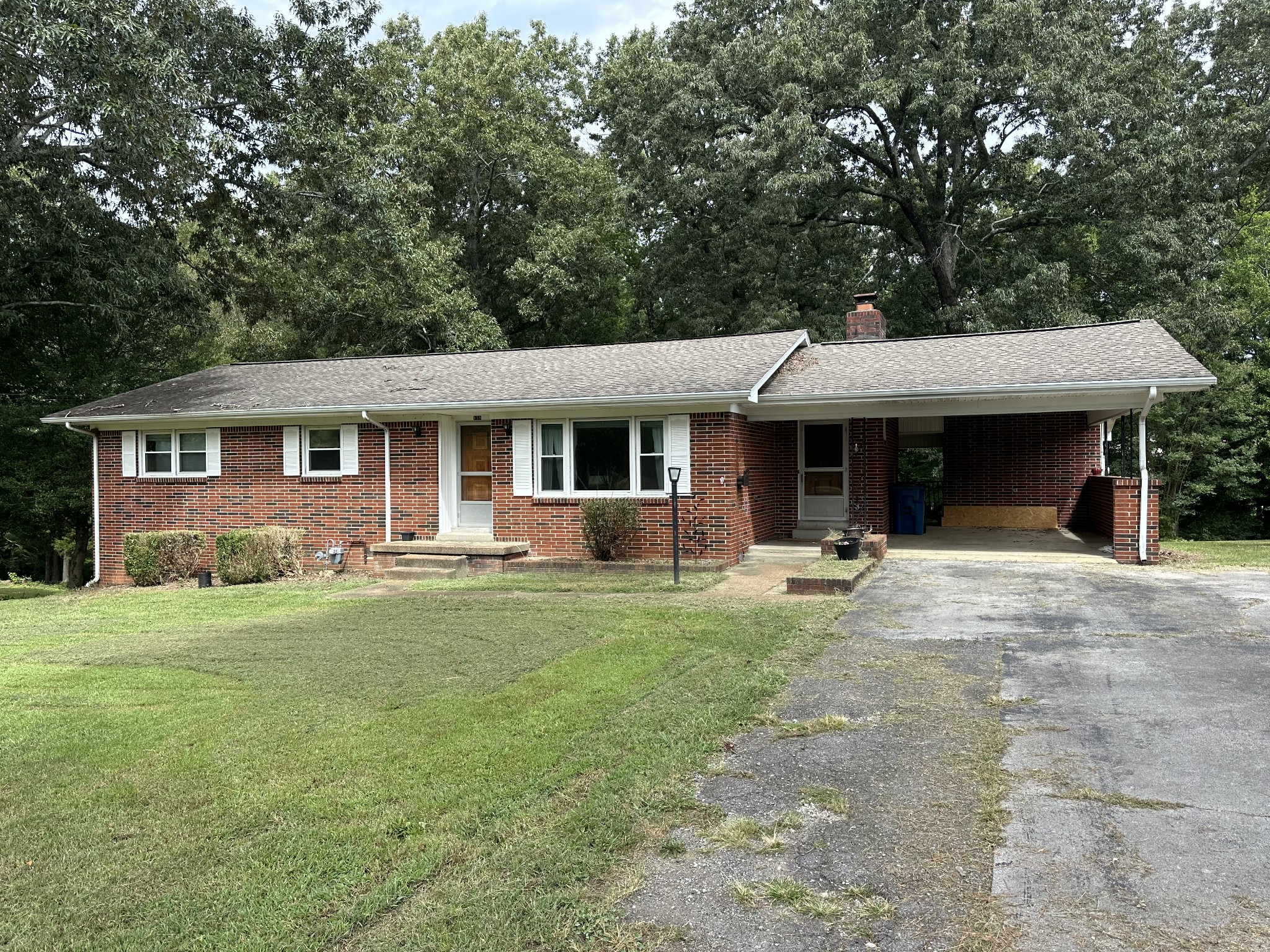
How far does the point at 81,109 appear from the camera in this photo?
11.8 meters

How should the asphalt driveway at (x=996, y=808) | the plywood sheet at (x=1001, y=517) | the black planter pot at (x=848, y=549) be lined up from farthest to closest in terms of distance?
1. the plywood sheet at (x=1001, y=517)
2. the black planter pot at (x=848, y=549)
3. the asphalt driveway at (x=996, y=808)

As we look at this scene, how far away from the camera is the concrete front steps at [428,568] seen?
41.9 feet

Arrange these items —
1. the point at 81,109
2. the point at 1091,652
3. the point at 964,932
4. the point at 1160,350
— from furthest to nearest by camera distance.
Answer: the point at 1160,350
the point at 81,109
the point at 1091,652
the point at 964,932

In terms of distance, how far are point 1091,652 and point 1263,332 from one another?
21.8 metres

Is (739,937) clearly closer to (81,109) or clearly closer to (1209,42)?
(81,109)

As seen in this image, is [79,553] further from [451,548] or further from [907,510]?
[907,510]

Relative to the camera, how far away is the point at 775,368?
44.7 ft

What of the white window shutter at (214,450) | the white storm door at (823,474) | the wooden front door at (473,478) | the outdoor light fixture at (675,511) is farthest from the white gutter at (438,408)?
the white storm door at (823,474)

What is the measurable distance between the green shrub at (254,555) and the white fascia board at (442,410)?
198 cm

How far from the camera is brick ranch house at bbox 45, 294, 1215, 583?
41.3ft

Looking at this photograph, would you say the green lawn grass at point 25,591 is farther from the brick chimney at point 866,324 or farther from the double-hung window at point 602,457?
the brick chimney at point 866,324

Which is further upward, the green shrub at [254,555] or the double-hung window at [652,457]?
the double-hung window at [652,457]

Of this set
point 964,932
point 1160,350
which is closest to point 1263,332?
point 1160,350

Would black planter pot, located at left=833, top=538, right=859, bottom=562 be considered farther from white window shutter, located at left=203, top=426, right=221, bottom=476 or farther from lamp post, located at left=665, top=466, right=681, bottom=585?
white window shutter, located at left=203, top=426, right=221, bottom=476
